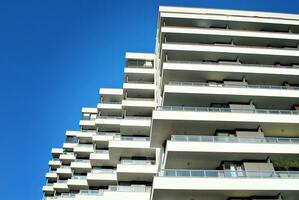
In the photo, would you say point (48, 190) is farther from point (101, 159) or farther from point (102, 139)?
point (101, 159)

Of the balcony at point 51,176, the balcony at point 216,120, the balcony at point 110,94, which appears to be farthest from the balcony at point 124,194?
the balcony at point 51,176

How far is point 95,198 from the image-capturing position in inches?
1533

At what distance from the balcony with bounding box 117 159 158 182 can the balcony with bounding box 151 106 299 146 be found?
831 cm

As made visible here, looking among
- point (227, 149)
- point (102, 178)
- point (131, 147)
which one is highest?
point (131, 147)

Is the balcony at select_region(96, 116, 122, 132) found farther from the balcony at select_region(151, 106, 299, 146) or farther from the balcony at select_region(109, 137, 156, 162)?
the balcony at select_region(151, 106, 299, 146)

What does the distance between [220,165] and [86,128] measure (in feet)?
125

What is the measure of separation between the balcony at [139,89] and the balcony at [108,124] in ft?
16.0

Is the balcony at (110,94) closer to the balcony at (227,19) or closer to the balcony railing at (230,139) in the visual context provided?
the balcony at (227,19)

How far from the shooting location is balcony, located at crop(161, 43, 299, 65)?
34.6 metres

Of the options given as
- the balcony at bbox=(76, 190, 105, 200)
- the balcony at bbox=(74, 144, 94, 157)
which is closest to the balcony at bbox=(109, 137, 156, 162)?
the balcony at bbox=(76, 190, 105, 200)

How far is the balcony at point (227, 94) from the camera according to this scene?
30141 mm

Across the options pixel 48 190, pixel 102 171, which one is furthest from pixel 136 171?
pixel 48 190

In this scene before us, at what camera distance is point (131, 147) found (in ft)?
127

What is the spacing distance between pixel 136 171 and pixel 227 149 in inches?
553
